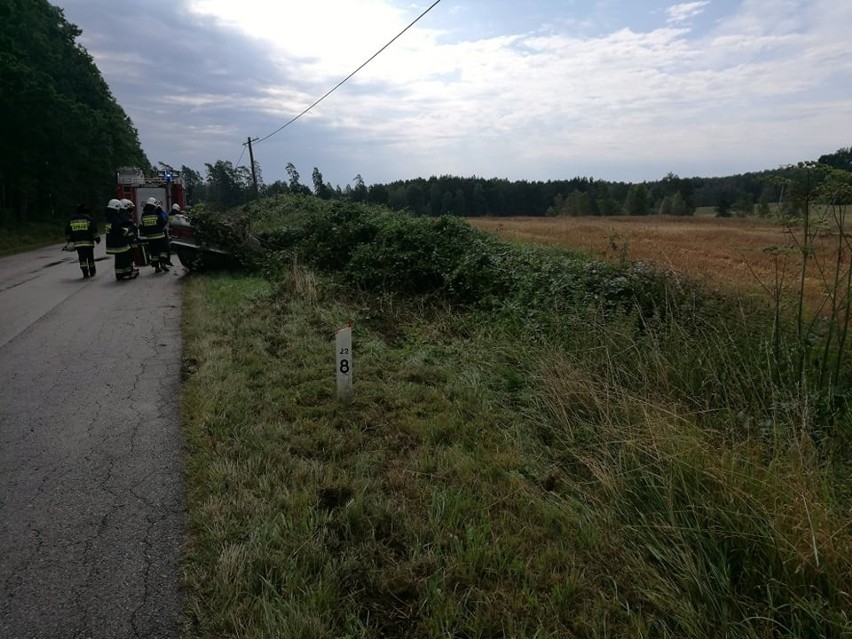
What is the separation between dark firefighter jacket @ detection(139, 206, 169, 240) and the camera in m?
13.7

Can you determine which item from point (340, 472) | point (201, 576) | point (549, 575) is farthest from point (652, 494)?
point (201, 576)

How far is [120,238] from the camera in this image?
12430mm

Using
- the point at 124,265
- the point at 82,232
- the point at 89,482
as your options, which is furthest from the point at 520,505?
the point at 82,232

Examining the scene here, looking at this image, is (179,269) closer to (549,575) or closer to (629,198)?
(549,575)

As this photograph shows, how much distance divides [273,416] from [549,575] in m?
2.78

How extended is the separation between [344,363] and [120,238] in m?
10.4

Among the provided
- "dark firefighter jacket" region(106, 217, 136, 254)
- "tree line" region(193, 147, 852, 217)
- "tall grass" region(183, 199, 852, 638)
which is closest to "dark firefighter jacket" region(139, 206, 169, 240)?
"dark firefighter jacket" region(106, 217, 136, 254)

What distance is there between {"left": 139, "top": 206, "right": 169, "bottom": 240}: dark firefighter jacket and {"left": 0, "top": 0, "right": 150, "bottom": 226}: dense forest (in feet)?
68.0

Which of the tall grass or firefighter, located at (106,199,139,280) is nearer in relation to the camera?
the tall grass

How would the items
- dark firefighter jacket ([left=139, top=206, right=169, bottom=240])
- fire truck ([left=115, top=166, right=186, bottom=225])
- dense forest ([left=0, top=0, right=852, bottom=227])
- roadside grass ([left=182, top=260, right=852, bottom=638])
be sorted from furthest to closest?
dense forest ([left=0, top=0, right=852, bottom=227]), fire truck ([left=115, top=166, right=186, bottom=225]), dark firefighter jacket ([left=139, top=206, right=169, bottom=240]), roadside grass ([left=182, top=260, right=852, bottom=638])

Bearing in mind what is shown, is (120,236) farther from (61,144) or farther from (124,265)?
(61,144)

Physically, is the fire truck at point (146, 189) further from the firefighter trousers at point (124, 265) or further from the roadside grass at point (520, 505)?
the roadside grass at point (520, 505)

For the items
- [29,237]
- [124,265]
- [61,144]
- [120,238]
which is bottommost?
[124,265]

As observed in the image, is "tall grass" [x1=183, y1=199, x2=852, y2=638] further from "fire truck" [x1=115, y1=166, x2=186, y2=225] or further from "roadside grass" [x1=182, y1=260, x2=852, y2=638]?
"fire truck" [x1=115, y1=166, x2=186, y2=225]
